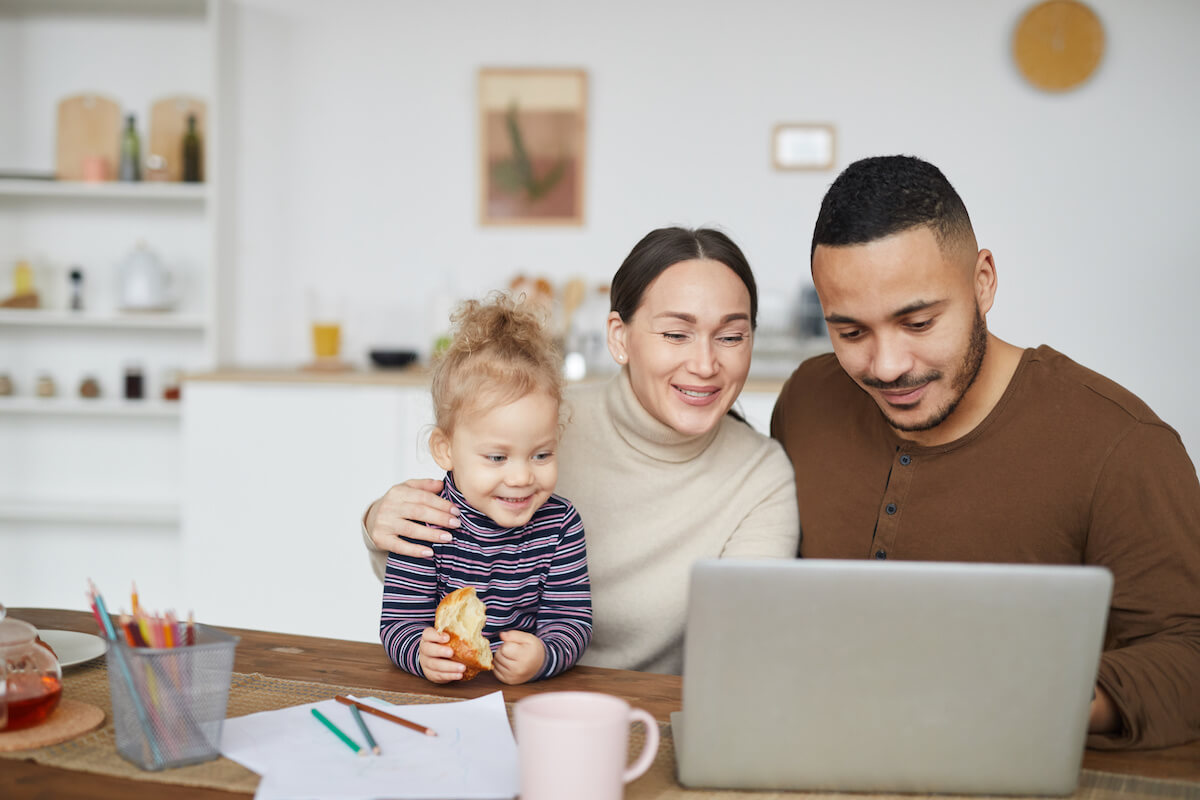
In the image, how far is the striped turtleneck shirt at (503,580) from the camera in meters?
1.33

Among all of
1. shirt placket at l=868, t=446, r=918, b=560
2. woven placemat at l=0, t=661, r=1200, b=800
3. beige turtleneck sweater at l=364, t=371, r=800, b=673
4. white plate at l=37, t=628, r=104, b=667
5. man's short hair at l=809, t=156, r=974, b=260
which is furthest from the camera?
beige turtleneck sweater at l=364, t=371, r=800, b=673

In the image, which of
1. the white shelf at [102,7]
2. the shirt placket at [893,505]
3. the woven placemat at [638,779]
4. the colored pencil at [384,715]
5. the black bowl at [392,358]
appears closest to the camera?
the woven placemat at [638,779]

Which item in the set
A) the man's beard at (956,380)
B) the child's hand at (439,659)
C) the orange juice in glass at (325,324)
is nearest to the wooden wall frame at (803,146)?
the orange juice in glass at (325,324)

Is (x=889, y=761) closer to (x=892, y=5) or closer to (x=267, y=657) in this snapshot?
(x=267, y=657)

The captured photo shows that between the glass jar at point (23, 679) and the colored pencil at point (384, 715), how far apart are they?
296mm

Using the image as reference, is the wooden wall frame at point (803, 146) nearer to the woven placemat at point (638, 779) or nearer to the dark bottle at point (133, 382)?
the dark bottle at point (133, 382)

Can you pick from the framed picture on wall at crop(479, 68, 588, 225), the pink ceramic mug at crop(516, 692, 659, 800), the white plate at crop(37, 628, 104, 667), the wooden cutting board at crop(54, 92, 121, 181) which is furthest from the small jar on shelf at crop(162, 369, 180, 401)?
the pink ceramic mug at crop(516, 692, 659, 800)

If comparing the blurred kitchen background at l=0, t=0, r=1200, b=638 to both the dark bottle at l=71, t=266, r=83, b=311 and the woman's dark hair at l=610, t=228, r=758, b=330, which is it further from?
the woman's dark hair at l=610, t=228, r=758, b=330

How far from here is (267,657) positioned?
4.37 feet

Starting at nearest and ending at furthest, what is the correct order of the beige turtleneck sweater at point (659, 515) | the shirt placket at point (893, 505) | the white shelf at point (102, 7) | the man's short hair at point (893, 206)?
1. the man's short hair at point (893, 206)
2. the shirt placket at point (893, 505)
3. the beige turtleneck sweater at point (659, 515)
4. the white shelf at point (102, 7)

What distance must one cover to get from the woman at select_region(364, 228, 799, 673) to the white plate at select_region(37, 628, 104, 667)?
388 millimetres

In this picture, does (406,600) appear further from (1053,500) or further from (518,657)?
(1053,500)

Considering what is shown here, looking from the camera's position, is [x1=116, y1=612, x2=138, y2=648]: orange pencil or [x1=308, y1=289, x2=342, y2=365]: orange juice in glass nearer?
[x1=116, y1=612, x2=138, y2=648]: orange pencil

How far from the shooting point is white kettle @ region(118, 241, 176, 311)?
3652mm
